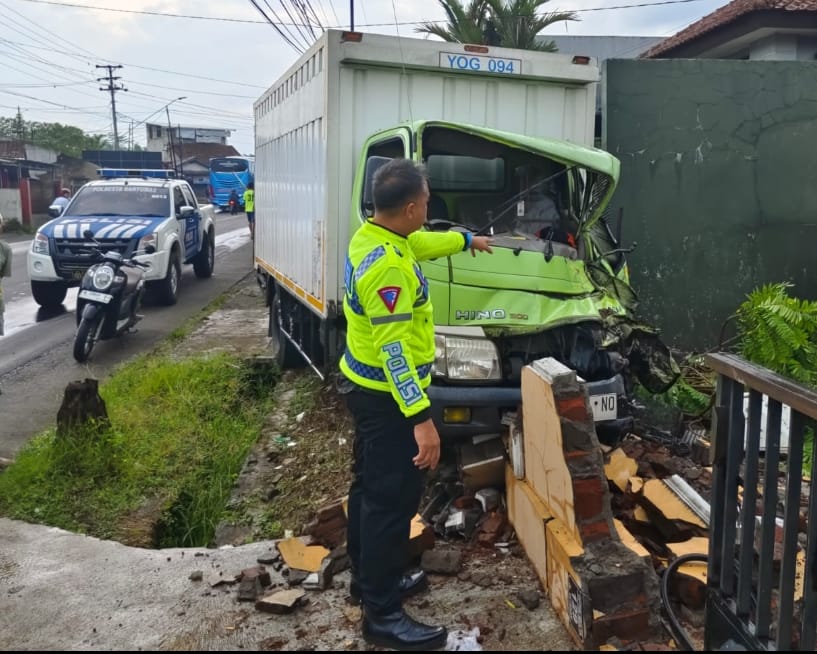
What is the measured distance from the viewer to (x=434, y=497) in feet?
14.9

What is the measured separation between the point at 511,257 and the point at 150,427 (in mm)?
3413

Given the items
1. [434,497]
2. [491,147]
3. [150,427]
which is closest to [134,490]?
[150,427]

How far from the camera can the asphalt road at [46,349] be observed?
7.06m

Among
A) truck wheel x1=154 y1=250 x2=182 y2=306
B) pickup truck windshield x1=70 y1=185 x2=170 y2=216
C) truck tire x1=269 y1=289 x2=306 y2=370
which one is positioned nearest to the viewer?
truck tire x1=269 y1=289 x2=306 y2=370

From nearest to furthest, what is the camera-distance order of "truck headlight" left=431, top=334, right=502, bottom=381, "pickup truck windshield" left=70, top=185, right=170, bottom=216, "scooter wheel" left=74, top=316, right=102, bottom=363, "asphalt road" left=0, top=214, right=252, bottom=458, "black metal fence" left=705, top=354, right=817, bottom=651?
"black metal fence" left=705, top=354, right=817, bottom=651 → "truck headlight" left=431, top=334, right=502, bottom=381 → "asphalt road" left=0, top=214, right=252, bottom=458 → "scooter wheel" left=74, top=316, right=102, bottom=363 → "pickup truck windshield" left=70, top=185, right=170, bottom=216

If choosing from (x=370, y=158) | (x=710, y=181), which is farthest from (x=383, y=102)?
(x=710, y=181)

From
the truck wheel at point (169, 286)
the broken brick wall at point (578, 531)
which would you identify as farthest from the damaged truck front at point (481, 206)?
the truck wheel at point (169, 286)

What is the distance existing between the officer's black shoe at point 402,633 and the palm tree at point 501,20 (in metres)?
15.4

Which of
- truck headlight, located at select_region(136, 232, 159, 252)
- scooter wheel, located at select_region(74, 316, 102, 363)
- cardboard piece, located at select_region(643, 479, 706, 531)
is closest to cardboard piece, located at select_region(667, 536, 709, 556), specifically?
cardboard piece, located at select_region(643, 479, 706, 531)

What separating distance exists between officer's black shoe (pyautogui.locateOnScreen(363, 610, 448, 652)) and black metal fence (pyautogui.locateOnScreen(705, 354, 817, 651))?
1024mm

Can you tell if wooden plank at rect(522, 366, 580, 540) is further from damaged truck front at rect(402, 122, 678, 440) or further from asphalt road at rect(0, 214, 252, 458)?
asphalt road at rect(0, 214, 252, 458)

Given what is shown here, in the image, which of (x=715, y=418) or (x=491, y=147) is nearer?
(x=715, y=418)

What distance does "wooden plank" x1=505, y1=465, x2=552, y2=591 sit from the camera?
3.46 meters

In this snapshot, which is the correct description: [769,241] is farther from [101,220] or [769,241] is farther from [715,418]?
[101,220]
